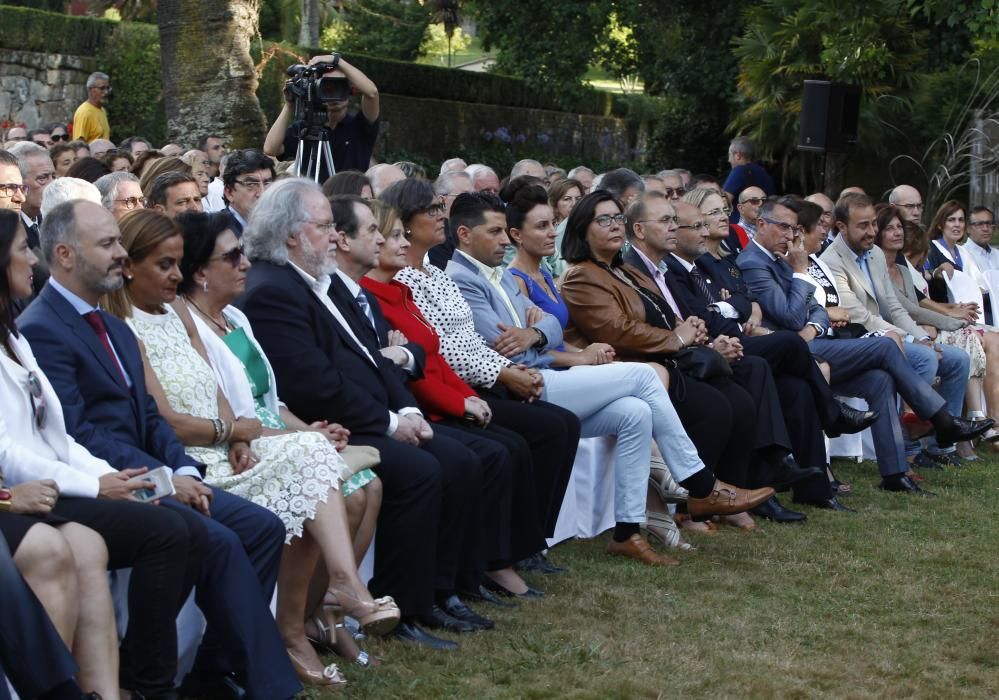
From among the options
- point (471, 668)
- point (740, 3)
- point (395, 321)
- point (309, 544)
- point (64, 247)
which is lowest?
point (471, 668)

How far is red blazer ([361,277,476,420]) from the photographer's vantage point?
18.8ft

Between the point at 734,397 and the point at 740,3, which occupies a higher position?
the point at 740,3

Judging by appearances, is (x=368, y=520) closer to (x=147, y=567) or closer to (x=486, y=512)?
(x=486, y=512)

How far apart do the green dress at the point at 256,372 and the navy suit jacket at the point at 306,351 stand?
0.10m

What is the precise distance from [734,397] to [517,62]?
1327 centimetres

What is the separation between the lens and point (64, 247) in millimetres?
4223

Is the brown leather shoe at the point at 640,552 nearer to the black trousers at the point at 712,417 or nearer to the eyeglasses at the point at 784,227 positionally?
the black trousers at the point at 712,417

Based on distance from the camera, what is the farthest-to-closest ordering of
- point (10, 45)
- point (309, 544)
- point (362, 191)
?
point (10, 45) < point (362, 191) < point (309, 544)

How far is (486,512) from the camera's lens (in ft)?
18.2

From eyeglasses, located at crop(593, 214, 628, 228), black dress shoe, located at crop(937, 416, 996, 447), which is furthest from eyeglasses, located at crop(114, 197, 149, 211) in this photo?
black dress shoe, located at crop(937, 416, 996, 447)

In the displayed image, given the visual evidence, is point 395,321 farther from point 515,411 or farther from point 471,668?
point 471,668

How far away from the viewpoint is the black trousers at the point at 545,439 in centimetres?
605

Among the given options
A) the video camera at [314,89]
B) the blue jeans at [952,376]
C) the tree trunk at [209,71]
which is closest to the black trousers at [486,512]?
the video camera at [314,89]

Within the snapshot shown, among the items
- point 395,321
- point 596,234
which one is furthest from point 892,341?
point 395,321
